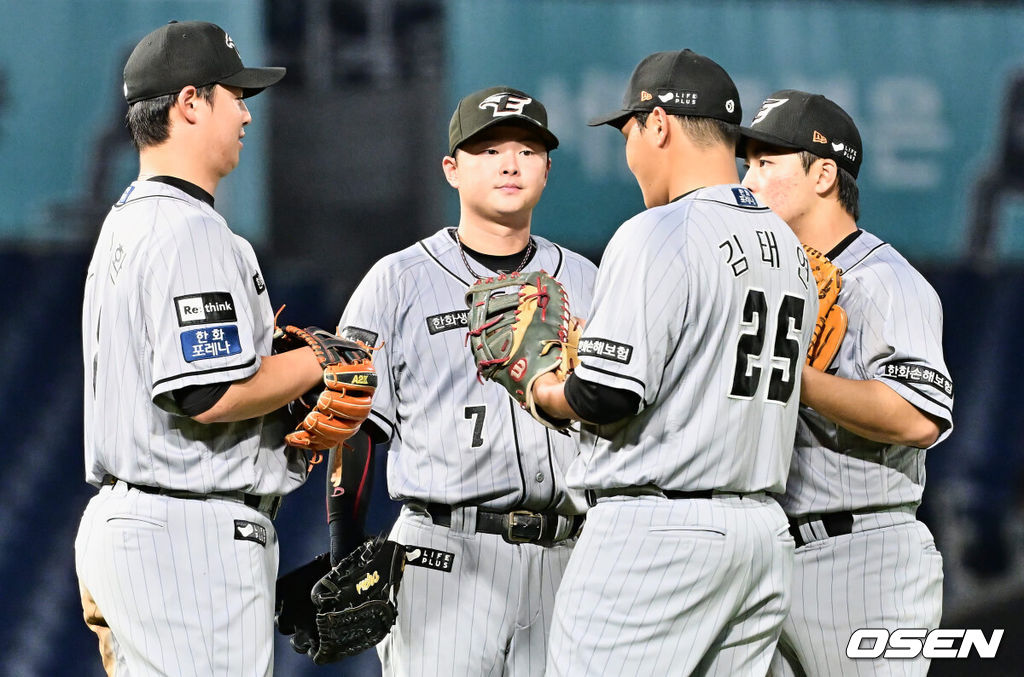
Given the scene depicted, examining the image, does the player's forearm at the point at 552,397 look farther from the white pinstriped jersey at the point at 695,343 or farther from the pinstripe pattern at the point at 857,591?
the pinstripe pattern at the point at 857,591

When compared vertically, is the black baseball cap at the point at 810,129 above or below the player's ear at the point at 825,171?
above

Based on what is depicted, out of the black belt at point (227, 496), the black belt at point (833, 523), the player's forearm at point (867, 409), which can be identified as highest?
the player's forearm at point (867, 409)

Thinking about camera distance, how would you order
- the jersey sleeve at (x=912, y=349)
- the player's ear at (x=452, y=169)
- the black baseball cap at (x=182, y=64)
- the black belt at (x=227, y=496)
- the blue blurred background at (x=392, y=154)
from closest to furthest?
the black belt at (x=227, y=496)
the black baseball cap at (x=182, y=64)
the jersey sleeve at (x=912, y=349)
the player's ear at (x=452, y=169)
the blue blurred background at (x=392, y=154)

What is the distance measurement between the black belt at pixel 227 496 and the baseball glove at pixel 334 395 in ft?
0.41

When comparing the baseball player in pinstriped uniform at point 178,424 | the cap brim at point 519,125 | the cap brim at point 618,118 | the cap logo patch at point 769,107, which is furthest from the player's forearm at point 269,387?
the cap logo patch at point 769,107

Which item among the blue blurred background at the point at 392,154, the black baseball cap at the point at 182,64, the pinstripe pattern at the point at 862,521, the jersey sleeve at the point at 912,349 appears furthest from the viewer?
the blue blurred background at the point at 392,154

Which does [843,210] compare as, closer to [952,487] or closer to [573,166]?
[573,166]

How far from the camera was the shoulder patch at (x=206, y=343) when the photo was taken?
2.21m

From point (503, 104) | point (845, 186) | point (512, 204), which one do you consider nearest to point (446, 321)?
point (512, 204)

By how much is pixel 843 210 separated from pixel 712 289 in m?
0.85

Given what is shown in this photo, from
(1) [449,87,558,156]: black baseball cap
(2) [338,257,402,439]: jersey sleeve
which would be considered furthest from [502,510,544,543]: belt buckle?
(1) [449,87,558,156]: black baseball cap

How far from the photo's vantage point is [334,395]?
234 centimetres

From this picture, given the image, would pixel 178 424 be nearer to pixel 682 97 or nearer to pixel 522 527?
pixel 522 527

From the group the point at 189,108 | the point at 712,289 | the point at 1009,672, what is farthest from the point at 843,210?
the point at 1009,672
